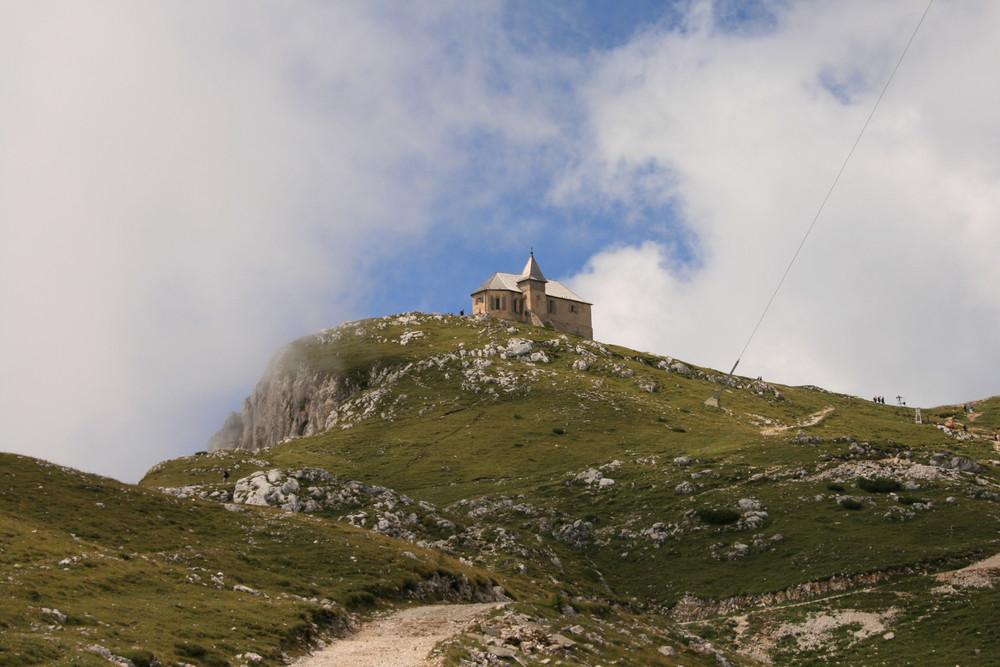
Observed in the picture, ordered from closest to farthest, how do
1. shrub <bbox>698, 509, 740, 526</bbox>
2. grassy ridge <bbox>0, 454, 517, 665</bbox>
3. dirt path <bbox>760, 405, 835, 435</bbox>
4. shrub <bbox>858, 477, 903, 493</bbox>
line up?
grassy ridge <bbox>0, 454, 517, 665</bbox>, shrub <bbox>698, 509, 740, 526</bbox>, shrub <bbox>858, 477, 903, 493</bbox>, dirt path <bbox>760, 405, 835, 435</bbox>

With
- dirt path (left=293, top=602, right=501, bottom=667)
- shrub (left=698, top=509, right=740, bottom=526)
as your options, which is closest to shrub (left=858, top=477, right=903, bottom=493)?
shrub (left=698, top=509, right=740, bottom=526)

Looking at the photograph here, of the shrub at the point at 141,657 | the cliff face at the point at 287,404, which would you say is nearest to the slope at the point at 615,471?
the cliff face at the point at 287,404

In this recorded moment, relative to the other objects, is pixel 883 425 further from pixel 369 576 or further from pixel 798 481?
pixel 369 576

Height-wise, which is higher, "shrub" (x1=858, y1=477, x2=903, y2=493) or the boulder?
the boulder

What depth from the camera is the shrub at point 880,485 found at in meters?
79.8

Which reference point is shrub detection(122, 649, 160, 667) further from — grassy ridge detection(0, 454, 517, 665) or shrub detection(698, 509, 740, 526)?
shrub detection(698, 509, 740, 526)

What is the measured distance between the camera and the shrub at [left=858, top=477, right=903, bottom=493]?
7981 cm

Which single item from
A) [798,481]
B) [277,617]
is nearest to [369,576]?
[277,617]

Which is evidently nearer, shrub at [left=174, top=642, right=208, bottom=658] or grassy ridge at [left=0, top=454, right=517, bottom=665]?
shrub at [left=174, top=642, right=208, bottom=658]

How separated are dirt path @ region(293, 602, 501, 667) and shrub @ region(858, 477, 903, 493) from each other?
51314 mm

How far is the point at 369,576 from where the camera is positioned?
1946 inches

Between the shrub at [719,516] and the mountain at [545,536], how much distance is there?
21cm

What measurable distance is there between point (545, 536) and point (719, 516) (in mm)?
17101

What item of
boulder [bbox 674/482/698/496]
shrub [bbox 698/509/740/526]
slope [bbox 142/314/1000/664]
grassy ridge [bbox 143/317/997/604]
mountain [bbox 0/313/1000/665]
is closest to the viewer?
mountain [bbox 0/313/1000/665]
